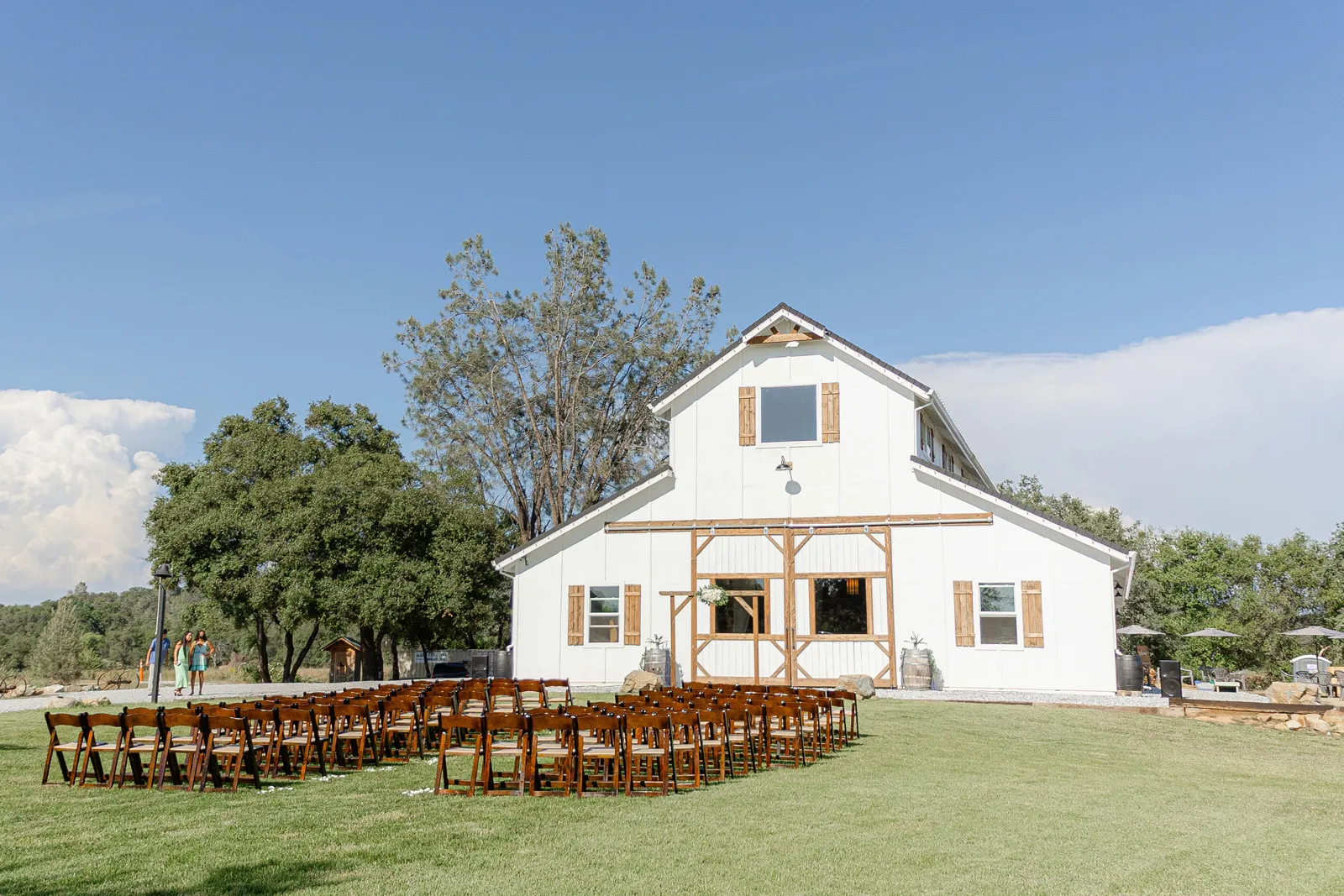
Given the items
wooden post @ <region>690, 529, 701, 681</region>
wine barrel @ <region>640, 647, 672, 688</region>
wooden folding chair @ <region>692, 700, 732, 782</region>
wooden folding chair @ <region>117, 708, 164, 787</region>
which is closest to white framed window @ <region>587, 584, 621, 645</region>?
wine barrel @ <region>640, 647, 672, 688</region>

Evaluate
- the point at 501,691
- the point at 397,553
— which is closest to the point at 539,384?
the point at 397,553

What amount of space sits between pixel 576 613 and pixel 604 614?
0.63m

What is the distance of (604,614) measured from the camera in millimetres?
23188

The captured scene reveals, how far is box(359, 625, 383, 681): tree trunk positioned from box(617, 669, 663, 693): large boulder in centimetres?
1592

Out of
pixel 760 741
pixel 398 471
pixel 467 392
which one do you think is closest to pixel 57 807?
pixel 760 741

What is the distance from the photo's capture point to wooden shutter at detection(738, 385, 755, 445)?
75.8 ft

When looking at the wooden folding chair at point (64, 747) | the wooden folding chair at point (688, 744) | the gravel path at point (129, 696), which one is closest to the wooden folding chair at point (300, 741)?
the wooden folding chair at point (64, 747)

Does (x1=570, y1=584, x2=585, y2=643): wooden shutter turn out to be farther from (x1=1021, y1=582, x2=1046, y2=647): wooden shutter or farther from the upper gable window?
(x1=1021, y1=582, x2=1046, y2=647): wooden shutter

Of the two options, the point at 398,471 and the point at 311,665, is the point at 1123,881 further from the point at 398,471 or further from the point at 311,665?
the point at 311,665

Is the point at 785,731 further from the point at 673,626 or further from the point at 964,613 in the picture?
the point at 673,626

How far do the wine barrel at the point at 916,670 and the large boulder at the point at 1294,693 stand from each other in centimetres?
657

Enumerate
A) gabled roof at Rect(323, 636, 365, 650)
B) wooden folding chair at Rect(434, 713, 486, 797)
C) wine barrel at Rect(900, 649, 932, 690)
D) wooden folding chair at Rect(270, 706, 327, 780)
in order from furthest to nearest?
gabled roof at Rect(323, 636, 365, 650) < wine barrel at Rect(900, 649, 932, 690) < wooden folding chair at Rect(270, 706, 327, 780) < wooden folding chair at Rect(434, 713, 486, 797)

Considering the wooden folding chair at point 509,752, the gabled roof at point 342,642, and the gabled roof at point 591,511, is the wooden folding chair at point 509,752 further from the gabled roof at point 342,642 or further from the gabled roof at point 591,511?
the gabled roof at point 342,642

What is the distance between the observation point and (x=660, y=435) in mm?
37750
